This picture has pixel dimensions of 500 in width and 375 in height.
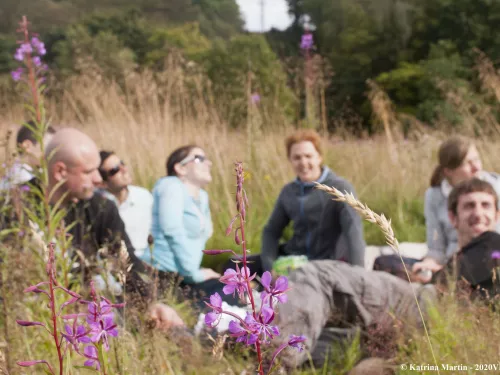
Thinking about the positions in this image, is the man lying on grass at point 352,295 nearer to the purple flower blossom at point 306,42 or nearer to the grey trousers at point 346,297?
the grey trousers at point 346,297

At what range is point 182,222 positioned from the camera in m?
4.22

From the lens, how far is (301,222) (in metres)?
4.36

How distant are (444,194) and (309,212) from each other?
916 mm

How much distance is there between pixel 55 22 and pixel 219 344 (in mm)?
27759

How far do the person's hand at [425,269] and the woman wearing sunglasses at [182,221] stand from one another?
123cm

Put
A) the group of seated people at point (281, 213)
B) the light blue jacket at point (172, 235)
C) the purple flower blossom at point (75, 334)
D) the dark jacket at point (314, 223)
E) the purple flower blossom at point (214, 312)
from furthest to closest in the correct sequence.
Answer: the light blue jacket at point (172, 235), the dark jacket at point (314, 223), the group of seated people at point (281, 213), the purple flower blossom at point (75, 334), the purple flower blossom at point (214, 312)

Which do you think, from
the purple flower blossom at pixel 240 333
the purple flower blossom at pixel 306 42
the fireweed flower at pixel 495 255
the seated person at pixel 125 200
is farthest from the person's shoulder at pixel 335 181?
the purple flower blossom at pixel 240 333

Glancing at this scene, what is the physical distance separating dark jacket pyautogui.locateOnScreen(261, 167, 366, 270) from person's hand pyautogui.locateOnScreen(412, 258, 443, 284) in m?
0.33

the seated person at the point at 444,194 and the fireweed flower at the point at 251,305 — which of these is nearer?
the fireweed flower at the point at 251,305

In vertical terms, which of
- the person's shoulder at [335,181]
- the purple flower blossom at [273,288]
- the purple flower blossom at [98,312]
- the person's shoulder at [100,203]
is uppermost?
the purple flower blossom at [273,288]

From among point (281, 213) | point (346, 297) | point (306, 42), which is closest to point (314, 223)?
point (281, 213)

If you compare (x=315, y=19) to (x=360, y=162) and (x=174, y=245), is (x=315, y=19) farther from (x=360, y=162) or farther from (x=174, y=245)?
(x=174, y=245)

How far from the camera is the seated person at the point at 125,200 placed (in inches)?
171

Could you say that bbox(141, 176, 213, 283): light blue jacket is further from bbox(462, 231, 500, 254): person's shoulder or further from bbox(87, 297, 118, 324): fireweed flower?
bbox(87, 297, 118, 324): fireweed flower
